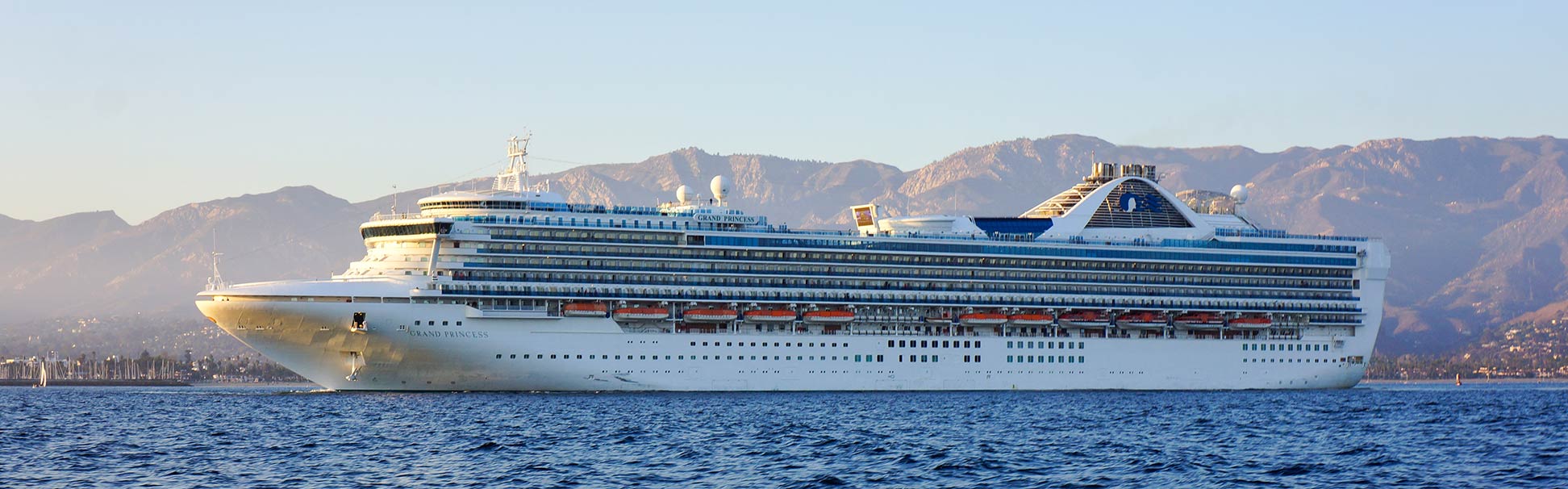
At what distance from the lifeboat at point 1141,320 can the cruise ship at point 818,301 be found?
0.39 feet

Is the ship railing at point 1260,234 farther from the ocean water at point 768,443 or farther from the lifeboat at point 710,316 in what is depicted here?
the lifeboat at point 710,316

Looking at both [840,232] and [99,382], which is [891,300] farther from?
[99,382]

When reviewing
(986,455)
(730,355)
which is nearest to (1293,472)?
(986,455)

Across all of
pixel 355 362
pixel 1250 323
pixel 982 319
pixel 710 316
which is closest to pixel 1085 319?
pixel 982 319

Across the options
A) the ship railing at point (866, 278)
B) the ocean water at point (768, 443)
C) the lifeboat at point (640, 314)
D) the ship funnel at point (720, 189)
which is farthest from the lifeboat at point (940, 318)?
the lifeboat at point (640, 314)

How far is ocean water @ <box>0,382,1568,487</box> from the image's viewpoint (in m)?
42.6

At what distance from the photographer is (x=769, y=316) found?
7956cm

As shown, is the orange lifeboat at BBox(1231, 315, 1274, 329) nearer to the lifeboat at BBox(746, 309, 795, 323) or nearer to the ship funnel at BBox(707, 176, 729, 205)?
the lifeboat at BBox(746, 309, 795, 323)

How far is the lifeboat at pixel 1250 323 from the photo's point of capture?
8975 centimetres

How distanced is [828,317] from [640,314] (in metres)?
9.09

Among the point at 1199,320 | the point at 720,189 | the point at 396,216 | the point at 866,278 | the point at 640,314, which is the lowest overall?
the point at 1199,320

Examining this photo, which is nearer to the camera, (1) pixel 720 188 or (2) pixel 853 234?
(2) pixel 853 234

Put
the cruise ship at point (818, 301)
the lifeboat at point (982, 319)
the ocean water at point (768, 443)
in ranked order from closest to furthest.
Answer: the ocean water at point (768, 443) < the cruise ship at point (818, 301) < the lifeboat at point (982, 319)

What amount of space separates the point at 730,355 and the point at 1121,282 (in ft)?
72.0
